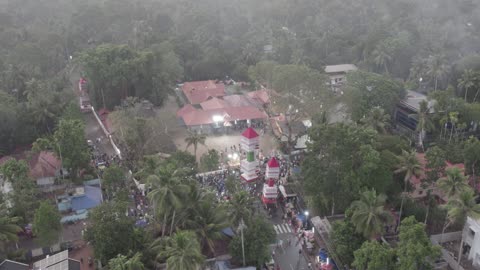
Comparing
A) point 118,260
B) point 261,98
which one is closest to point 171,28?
point 261,98

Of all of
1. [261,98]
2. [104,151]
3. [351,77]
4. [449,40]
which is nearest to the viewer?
[104,151]

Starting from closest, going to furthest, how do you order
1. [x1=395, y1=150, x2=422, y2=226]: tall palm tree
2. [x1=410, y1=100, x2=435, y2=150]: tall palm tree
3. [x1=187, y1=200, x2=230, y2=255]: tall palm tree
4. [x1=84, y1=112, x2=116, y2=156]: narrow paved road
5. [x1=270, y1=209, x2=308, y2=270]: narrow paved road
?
1. [x1=187, y1=200, x2=230, y2=255]: tall palm tree
2. [x1=270, y1=209, x2=308, y2=270]: narrow paved road
3. [x1=395, y1=150, x2=422, y2=226]: tall palm tree
4. [x1=410, y1=100, x2=435, y2=150]: tall palm tree
5. [x1=84, y1=112, x2=116, y2=156]: narrow paved road

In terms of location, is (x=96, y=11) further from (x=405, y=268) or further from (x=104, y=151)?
(x=405, y=268)

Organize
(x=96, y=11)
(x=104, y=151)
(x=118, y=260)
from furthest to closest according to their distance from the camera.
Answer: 1. (x=96, y=11)
2. (x=104, y=151)
3. (x=118, y=260)

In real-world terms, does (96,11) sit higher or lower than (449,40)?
higher

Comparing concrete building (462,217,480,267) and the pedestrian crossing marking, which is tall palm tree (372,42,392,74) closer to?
the pedestrian crossing marking

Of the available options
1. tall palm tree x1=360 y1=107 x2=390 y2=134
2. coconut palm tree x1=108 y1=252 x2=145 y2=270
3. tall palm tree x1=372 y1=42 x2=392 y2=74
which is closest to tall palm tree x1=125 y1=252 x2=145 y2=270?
coconut palm tree x1=108 y1=252 x2=145 y2=270

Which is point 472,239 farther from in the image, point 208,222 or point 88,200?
point 88,200
